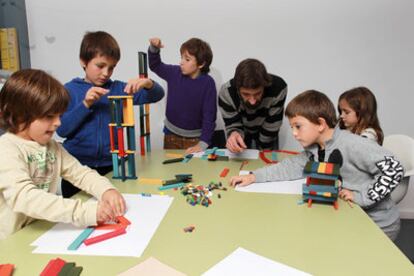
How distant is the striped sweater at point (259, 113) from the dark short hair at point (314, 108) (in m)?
0.52

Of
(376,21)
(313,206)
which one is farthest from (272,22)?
(313,206)

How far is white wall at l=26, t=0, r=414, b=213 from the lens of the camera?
2.22 m

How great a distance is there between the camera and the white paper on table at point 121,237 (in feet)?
2.22

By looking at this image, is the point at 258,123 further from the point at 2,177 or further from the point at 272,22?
the point at 2,177

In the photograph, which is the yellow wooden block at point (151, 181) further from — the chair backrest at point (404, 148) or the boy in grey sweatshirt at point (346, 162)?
the chair backrest at point (404, 148)

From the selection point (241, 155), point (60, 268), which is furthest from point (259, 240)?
point (241, 155)

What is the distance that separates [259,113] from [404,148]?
75 centimetres

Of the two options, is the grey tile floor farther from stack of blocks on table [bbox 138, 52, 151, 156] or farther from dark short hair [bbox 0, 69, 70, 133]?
dark short hair [bbox 0, 69, 70, 133]

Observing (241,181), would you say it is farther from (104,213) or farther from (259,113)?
(259,113)

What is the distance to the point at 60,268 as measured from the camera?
600 millimetres

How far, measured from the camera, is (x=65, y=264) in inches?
24.1

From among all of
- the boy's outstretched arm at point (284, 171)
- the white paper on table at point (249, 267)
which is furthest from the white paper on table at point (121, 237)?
the boy's outstretched arm at point (284, 171)

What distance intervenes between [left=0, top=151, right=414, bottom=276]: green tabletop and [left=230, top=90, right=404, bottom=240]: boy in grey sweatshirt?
14cm

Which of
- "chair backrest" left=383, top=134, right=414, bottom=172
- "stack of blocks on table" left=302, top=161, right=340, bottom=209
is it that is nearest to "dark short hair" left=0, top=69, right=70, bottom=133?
"stack of blocks on table" left=302, top=161, right=340, bottom=209
